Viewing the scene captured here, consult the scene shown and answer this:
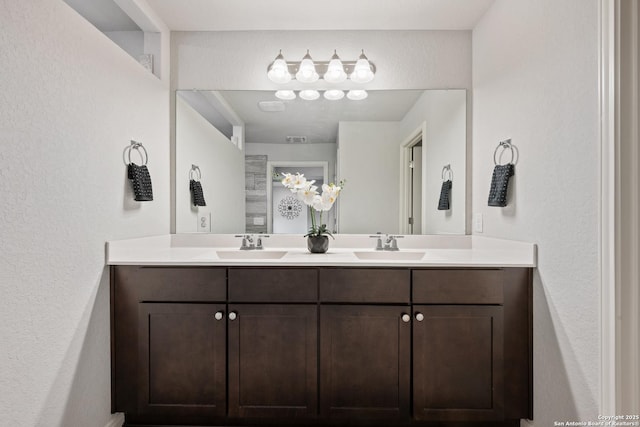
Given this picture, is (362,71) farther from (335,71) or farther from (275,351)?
(275,351)

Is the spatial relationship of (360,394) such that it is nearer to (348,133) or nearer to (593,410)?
(593,410)

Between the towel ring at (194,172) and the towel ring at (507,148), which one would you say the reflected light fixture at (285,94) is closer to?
the towel ring at (194,172)

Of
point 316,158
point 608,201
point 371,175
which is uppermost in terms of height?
point 316,158

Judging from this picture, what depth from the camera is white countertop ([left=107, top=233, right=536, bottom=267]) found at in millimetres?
1768

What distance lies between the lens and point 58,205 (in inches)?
57.1

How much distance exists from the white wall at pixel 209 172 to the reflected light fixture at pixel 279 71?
0.50 metres

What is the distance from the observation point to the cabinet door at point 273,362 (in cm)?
176

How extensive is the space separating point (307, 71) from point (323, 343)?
1.60 metres

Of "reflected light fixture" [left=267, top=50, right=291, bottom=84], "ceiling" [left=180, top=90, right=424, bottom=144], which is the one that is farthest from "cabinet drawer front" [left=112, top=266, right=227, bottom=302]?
"reflected light fixture" [left=267, top=50, right=291, bottom=84]

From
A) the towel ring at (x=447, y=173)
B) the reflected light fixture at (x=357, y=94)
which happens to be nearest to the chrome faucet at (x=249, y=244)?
the reflected light fixture at (x=357, y=94)

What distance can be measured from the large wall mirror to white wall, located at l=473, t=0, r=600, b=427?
1.62 ft

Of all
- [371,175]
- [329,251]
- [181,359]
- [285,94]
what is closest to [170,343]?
[181,359]

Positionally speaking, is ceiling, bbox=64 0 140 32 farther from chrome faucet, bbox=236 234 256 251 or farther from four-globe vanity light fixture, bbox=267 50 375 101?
chrome faucet, bbox=236 234 256 251

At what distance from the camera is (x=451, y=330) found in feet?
5.72
